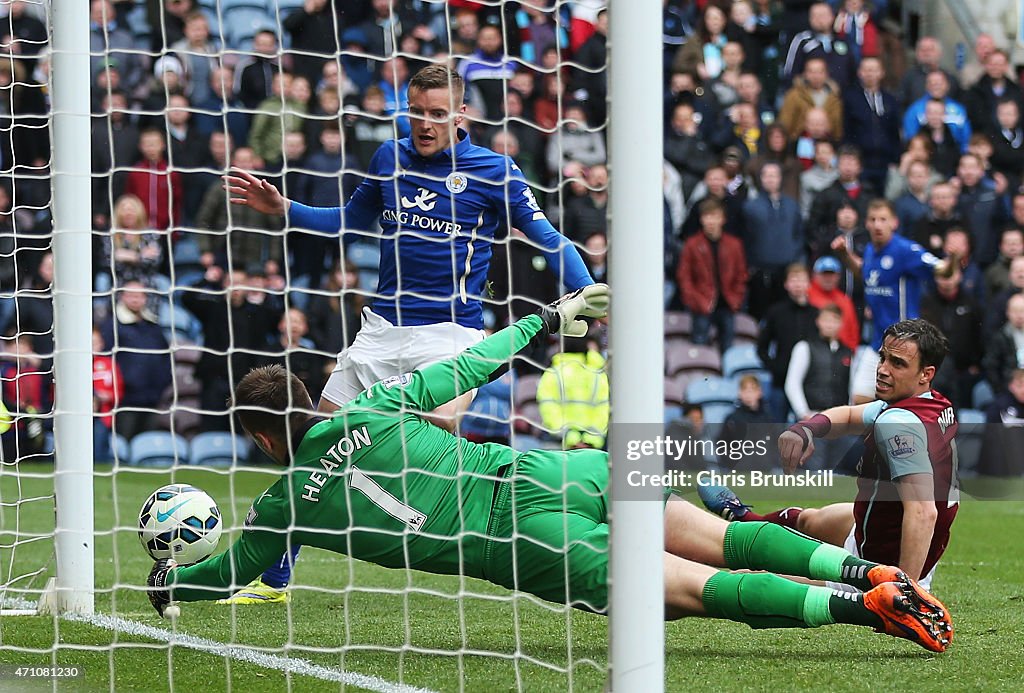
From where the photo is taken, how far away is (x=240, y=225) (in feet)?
35.9

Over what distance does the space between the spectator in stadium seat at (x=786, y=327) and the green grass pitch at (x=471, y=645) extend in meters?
3.95

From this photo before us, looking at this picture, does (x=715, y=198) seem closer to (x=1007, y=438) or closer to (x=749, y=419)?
(x=749, y=419)

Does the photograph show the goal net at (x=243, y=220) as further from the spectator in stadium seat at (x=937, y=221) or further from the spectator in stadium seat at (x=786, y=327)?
the spectator in stadium seat at (x=937, y=221)

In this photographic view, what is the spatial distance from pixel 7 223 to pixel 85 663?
23.2 feet

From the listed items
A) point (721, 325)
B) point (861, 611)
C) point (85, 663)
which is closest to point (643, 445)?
point (861, 611)

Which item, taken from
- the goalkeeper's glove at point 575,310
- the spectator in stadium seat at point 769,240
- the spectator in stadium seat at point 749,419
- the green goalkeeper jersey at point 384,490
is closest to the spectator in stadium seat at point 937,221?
the spectator in stadium seat at point 769,240

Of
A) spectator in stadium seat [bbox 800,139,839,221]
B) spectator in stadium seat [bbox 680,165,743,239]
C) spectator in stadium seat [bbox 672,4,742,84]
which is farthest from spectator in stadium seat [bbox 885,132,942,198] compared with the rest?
spectator in stadium seat [bbox 672,4,742,84]

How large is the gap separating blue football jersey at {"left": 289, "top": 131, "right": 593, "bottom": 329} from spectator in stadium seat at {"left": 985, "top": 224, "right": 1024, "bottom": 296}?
623cm

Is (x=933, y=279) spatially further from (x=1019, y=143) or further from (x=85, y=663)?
(x=85, y=663)

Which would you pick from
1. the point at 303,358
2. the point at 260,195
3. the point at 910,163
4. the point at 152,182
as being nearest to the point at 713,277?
the point at 910,163

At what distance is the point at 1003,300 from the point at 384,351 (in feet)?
21.6

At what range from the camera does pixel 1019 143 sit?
11.8 metres

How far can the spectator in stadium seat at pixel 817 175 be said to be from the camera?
11164 millimetres

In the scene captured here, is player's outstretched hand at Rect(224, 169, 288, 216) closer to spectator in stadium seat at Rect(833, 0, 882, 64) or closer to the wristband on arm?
the wristband on arm
